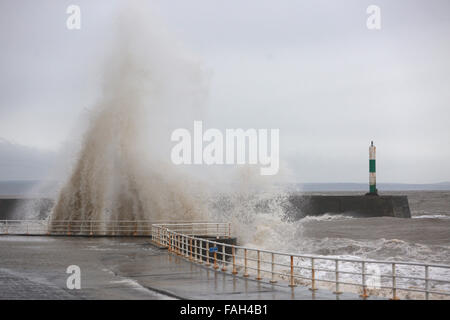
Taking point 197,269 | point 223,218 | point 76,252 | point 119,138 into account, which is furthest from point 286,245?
point 197,269

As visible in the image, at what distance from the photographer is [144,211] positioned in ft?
124

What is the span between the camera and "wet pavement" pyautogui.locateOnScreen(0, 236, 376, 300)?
1277 centimetres

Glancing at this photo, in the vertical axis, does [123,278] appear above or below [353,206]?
above

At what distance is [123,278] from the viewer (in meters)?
15.7

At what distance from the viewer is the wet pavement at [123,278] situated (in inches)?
503
